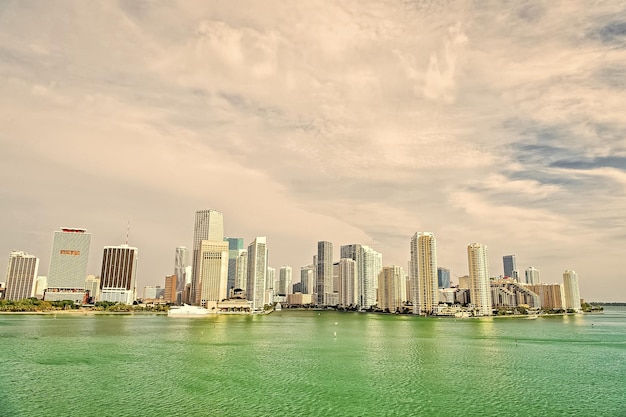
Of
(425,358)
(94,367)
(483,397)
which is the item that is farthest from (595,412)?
(94,367)

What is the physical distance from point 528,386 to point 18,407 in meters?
74.9

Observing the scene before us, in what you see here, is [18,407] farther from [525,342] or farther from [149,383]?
[525,342]

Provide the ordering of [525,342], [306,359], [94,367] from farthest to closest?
[525,342]
[306,359]
[94,367]

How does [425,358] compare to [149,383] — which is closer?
[149,383]

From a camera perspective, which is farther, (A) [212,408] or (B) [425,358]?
(B) [425,358]

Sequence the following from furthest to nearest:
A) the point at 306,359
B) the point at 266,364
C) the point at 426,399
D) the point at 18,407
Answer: the point at 306,359 → the point at 266,364 → the point at 426,399 → the point at 18,407

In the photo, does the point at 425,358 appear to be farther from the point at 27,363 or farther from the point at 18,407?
the point at 27,363

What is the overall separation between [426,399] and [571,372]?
41566 millimetres

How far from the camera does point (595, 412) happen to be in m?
52.5

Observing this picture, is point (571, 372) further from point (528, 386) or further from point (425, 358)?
point (425, 358)

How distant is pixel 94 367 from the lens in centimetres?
7625

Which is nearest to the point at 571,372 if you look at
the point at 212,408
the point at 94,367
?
the point at 212,408

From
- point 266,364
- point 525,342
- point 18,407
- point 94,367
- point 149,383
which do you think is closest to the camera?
point 18,407

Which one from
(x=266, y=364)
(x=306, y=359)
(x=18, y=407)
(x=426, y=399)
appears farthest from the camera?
(x=306, y=359)
